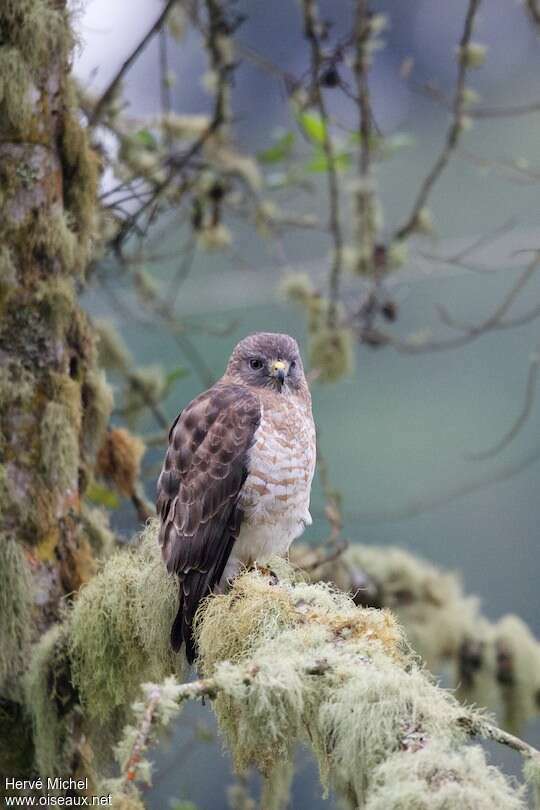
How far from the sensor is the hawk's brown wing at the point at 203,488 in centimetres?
296

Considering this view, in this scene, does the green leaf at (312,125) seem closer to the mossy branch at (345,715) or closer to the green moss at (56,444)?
the green moss at (56,444)

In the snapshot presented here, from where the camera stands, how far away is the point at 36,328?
306cm

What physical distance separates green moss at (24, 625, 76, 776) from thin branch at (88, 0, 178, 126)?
6.05ft

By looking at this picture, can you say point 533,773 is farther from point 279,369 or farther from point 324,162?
point 324,162

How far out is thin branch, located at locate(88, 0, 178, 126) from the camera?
11.8 feet

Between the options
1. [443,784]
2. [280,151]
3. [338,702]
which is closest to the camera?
[443,784]

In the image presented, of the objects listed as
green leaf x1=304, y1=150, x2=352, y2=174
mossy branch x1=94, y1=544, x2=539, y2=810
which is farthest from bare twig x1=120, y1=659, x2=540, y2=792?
green leaf x1=304, y1=150, x2=352, y2=174

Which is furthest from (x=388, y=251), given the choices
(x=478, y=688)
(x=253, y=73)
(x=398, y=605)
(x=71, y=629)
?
(x=253, y=73)

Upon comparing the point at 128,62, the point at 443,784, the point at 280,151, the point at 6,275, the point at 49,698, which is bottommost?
the point at 443,784

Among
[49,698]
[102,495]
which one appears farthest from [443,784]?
[102,495]

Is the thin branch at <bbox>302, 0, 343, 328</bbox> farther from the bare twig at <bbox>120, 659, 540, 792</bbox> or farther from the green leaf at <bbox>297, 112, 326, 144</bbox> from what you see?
the bare twig at <bbox>120, 659, 540, 792</bbox>

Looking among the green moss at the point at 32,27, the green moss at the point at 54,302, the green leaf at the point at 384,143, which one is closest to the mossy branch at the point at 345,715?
the green moss at the point at 54,302

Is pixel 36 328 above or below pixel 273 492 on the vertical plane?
above

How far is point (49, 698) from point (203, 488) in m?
0.72
